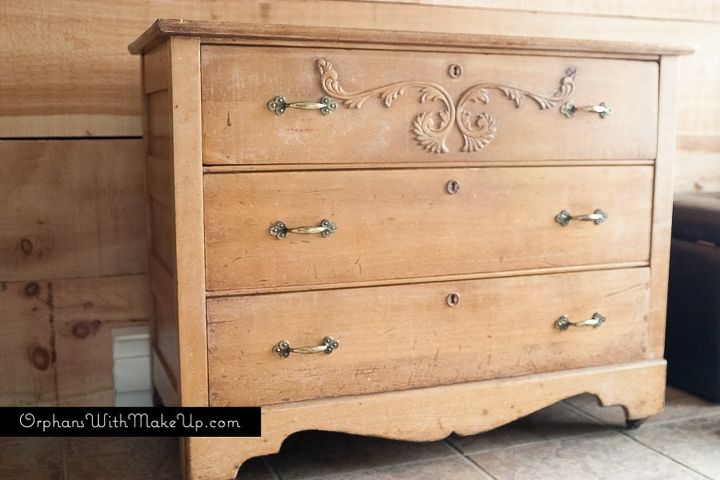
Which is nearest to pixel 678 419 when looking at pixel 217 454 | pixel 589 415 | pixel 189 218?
pixel 589 415

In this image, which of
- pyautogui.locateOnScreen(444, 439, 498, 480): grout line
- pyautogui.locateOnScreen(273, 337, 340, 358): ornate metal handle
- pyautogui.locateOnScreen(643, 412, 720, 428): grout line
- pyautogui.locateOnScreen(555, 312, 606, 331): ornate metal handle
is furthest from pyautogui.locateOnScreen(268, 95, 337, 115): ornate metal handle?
pyautogui.locateOnScreen(643, 412, 720, 428): grout line

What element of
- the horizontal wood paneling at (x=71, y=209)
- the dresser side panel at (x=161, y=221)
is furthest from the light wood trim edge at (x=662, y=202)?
the horizontal wood paneling at (x=71, y=209)

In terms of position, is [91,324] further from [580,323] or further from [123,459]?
[580,323]

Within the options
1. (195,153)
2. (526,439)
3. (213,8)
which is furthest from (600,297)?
(213,8)

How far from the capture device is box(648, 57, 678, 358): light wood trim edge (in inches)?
67.7

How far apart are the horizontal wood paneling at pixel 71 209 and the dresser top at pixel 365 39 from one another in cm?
31

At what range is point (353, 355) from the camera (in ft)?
5.06

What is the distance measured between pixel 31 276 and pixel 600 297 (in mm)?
1256

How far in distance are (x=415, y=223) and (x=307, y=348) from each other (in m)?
0.31

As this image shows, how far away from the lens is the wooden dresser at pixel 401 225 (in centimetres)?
143

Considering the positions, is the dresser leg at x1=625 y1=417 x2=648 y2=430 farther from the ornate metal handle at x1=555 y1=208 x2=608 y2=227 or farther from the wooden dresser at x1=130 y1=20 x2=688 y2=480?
the ornate metal handle at x1=555 y1=208 x2=608 y2=227

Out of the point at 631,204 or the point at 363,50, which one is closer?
the point at 363,50

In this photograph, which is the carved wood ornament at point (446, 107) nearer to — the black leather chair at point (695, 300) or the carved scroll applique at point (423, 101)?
the carved scroll applique at point (423, 101)

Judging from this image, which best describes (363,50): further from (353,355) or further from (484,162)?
(353,355)
